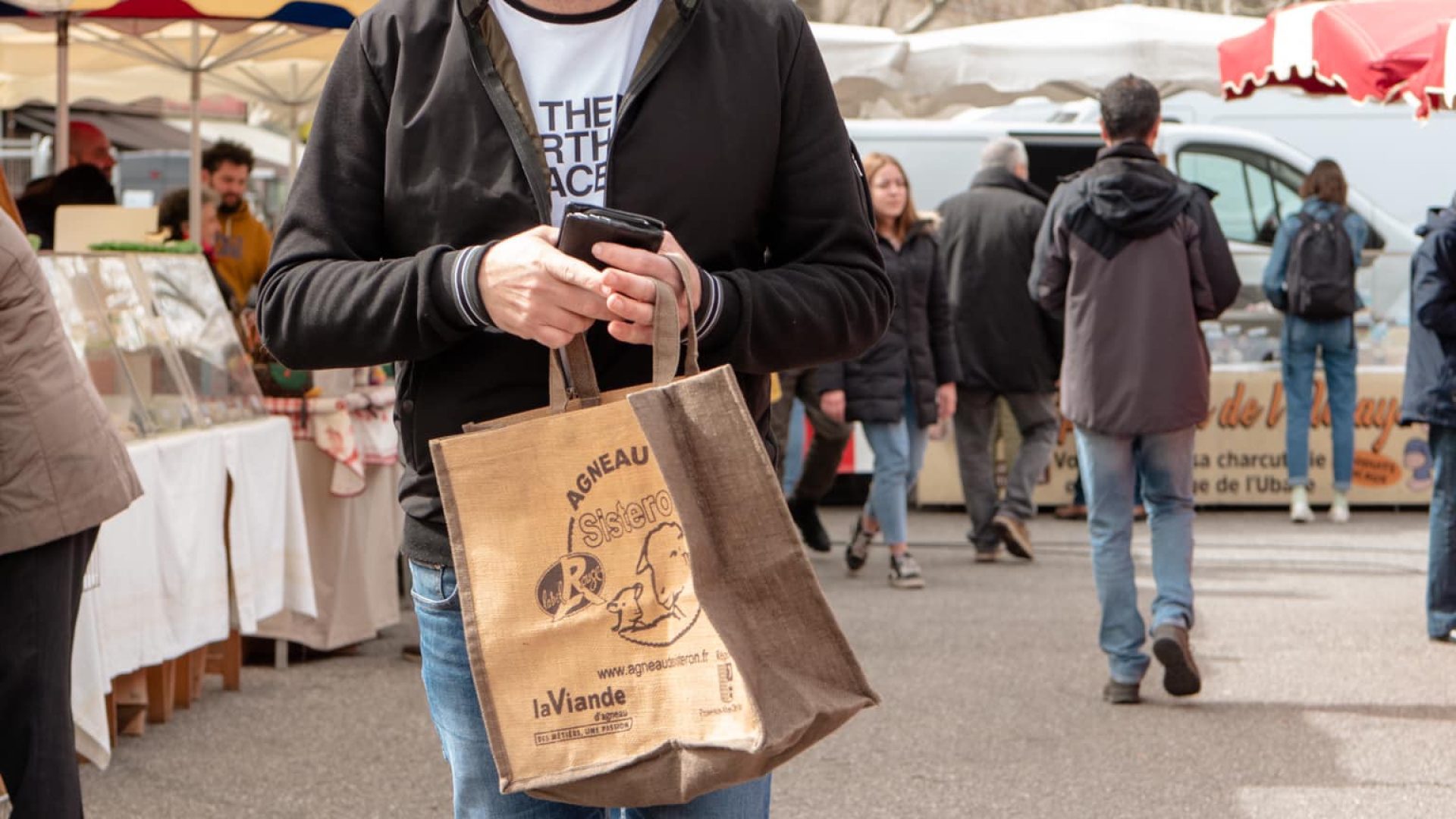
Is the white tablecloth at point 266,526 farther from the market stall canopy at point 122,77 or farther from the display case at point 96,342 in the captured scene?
the market stall canopy at point 122,77

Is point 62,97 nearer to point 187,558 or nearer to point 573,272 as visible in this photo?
point 187,558

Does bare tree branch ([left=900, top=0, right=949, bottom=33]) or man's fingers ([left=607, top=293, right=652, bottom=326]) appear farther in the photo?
bare tree branch ([left=900, top=0, right=949, bottom=33])

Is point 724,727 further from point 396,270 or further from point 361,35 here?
point 361,35

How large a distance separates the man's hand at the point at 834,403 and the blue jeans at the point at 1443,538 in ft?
9.02

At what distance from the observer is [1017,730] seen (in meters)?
5.83

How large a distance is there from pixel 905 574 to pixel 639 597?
6945 mm

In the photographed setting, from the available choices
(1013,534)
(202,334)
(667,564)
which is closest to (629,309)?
(667,564)

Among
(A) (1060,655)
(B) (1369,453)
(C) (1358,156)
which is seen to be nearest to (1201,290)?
(A) (1060,655)

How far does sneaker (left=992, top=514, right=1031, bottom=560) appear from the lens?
9572 millimetres

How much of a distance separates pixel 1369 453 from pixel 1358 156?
13.0 ft

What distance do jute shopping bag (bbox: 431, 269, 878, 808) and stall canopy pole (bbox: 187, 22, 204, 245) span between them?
24.5 feet

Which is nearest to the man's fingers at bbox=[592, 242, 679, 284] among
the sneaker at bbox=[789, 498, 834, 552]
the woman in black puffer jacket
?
the woman in black puffer jacket

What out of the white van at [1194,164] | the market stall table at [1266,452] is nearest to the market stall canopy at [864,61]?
the white van at [1194,164]

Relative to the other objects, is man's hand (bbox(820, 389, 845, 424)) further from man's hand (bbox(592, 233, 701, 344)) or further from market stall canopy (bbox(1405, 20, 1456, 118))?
man's hand (bbox(592, 233, 701, 344))
